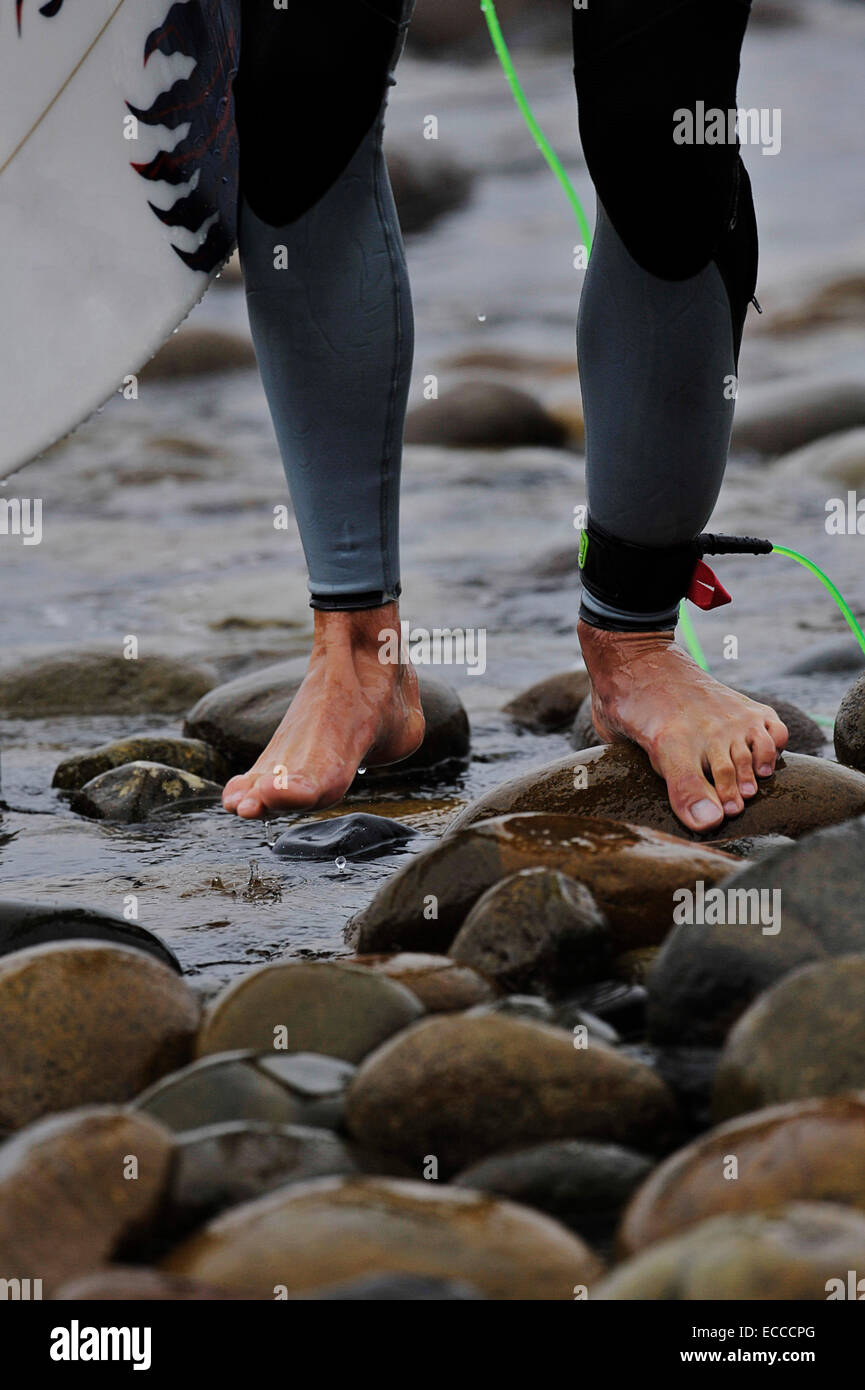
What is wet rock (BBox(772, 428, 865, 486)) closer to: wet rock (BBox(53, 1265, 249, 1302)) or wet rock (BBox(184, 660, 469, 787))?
wet rock (BBox(184, 660, 469, 787))

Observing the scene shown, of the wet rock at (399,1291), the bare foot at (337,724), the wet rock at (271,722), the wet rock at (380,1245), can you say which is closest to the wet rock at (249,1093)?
the wet rock at (380,1245)

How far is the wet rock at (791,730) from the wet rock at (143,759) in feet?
2.41

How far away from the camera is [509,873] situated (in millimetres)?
2051

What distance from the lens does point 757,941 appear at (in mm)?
1674

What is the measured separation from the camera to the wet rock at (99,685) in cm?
390

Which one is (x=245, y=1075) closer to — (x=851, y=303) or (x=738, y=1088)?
(x=738, y=1088)

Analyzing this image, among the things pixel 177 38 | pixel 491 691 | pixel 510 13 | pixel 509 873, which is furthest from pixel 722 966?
pixel 510 13

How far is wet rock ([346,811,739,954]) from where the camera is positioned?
1988 millimetres

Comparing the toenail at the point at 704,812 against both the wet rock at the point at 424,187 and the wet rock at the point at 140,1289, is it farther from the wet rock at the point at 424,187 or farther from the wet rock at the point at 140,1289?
the wet rock at the point at 424,187

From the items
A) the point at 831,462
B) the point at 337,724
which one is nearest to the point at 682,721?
the point at 337,724

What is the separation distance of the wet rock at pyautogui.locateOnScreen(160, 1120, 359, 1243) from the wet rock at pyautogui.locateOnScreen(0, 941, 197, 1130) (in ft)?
0.79

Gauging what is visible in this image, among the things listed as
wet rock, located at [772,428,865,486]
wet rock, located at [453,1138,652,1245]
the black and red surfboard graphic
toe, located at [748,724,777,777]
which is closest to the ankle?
toe, located at [748,724,777,777]

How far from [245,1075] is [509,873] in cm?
57

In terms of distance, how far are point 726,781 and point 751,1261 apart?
1340 mm
